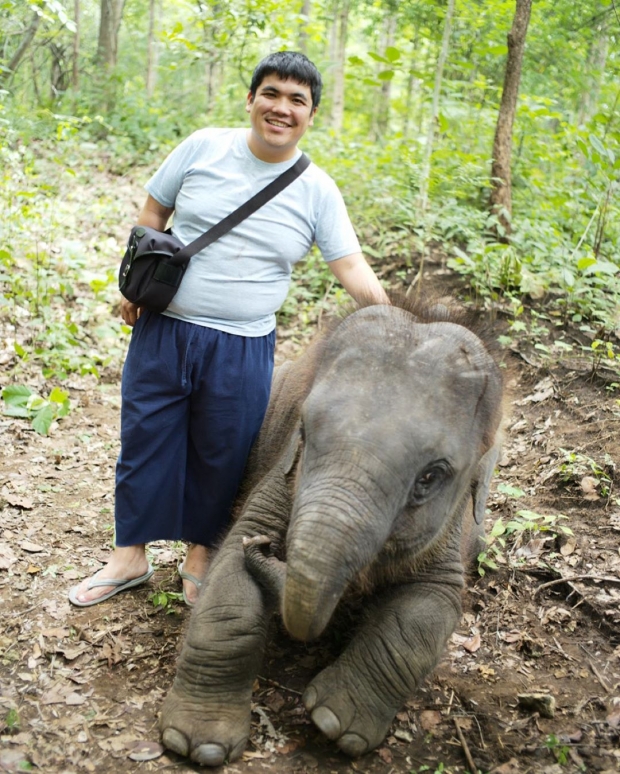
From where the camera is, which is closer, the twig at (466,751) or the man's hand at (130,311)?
the twig at (466,751)

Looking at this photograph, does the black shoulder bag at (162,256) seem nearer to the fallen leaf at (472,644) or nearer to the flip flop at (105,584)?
the flip flop at (105,584)

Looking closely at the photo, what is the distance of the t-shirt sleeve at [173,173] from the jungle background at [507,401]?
1394 mm

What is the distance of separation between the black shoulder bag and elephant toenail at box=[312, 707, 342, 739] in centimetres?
198

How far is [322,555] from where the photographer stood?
2.59m

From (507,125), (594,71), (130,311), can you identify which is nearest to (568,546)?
(130,311)

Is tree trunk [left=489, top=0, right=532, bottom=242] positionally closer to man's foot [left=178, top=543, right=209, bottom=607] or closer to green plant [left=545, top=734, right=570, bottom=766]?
man's foot [left=178, top=543, right=209, bottom=607]

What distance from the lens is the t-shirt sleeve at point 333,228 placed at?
4.02m

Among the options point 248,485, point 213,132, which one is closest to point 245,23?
point 213,132

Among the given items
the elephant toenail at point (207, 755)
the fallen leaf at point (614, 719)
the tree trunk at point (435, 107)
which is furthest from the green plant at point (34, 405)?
the tree trunk at point (435, 107)

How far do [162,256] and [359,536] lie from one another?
70.4 inches

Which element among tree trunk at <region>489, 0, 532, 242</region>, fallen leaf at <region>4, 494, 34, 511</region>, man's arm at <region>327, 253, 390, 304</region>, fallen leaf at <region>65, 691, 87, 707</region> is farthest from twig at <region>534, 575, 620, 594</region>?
tree trunk at <region>489, 0, 532, 242</region>

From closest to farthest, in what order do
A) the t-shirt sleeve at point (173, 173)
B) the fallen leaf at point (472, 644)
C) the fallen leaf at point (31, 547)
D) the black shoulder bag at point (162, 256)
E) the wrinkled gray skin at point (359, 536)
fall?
the wrinkled gray skin at point (359, 536) < the black shoulder bag at point (162, 256) < the t-shirt sleeve at point (173, 173) < the fallen leaf at point (472, 644) < the fallen leaf at point (31, 547)

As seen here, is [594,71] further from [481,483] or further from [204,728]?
[204,728]

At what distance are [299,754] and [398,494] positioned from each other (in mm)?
1196
